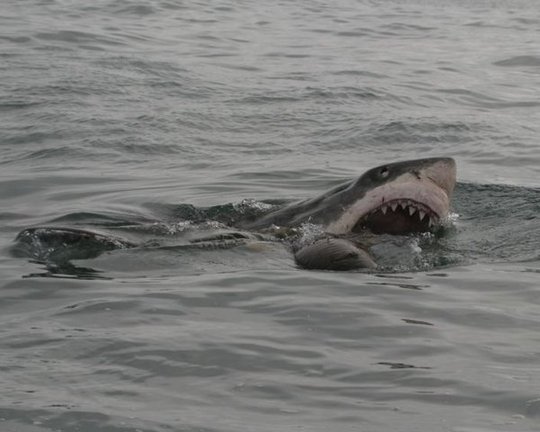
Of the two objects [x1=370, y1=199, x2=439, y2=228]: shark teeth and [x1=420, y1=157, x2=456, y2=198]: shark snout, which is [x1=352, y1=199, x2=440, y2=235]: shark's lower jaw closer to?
[x1=370, y1=199, x2=439, y2=228]: shark teeth

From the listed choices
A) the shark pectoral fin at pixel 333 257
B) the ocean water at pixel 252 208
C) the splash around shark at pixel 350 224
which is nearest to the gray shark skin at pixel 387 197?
the splash around shark at pixel 350 224

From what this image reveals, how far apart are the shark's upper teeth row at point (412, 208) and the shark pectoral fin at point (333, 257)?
1.62 ft

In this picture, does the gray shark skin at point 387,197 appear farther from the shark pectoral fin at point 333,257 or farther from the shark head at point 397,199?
the shark pectoral fin at point 333,257

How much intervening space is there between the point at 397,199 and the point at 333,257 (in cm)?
77

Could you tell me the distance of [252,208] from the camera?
9773mm

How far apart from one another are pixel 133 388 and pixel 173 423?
0.48 metres

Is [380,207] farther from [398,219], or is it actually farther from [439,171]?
[439,171]

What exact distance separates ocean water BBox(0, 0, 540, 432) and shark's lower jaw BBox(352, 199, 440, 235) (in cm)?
16

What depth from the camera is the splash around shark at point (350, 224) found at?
8.12m

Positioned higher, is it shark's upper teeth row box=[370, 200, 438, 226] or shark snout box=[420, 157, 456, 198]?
shark snout box=[420, 157, 456, 198]

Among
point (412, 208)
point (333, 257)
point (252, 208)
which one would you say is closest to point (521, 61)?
point (252, 208)

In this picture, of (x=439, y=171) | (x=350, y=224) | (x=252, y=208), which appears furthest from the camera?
(x=252, y=208)

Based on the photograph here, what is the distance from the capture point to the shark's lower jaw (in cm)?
848

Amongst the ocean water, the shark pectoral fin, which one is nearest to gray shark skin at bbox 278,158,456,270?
the shark pectoral fin
